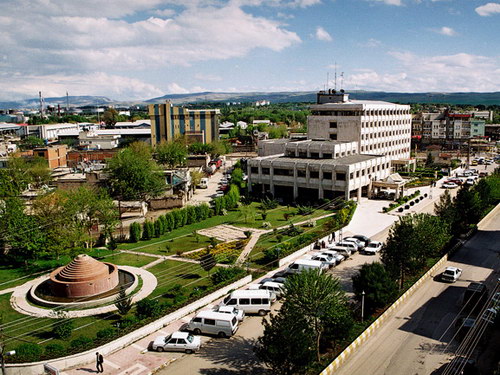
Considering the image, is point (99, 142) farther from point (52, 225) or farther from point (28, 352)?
point (28, 352)

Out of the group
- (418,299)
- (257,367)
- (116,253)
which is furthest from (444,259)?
(116,253)

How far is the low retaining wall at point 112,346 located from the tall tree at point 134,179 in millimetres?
33742

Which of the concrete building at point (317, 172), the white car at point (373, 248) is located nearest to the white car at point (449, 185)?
the concrete building at point (317, 172)

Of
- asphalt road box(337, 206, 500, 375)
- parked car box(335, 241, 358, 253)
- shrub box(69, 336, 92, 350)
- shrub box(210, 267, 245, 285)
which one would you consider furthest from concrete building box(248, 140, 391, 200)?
shrub box(69, 336, 92, 350)

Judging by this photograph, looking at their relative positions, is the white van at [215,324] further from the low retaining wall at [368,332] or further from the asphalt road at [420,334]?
the asphalt road at [420,334]

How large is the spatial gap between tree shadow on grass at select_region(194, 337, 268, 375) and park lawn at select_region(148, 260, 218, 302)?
7.05 metres

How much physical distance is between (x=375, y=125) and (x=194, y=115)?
54.3 metres

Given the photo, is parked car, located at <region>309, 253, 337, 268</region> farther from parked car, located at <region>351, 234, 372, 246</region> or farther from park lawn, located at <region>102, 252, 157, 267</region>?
park lawn, located at <region>102, 252, 157, 267</region>

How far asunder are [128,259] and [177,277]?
732cm

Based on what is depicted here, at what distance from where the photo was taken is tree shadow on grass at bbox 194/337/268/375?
22734 mm

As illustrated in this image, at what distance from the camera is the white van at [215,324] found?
26078mm

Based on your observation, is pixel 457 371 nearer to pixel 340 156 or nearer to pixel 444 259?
pixel 444 259

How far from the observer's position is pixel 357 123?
7781 centimetres

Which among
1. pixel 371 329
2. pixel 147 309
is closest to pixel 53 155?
pixel 147 309
